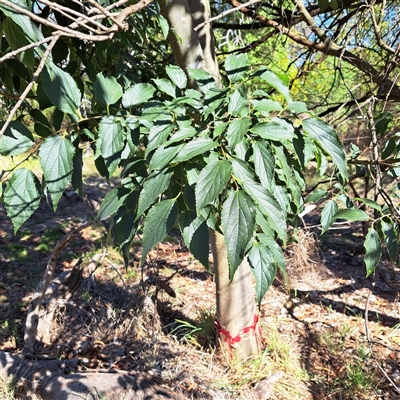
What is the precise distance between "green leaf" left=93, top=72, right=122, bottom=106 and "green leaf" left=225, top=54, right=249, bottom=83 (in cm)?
30

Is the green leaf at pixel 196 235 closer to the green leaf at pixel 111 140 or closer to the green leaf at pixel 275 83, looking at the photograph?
the green leaf at pixel 111 140

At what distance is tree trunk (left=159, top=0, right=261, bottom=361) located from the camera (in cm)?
127

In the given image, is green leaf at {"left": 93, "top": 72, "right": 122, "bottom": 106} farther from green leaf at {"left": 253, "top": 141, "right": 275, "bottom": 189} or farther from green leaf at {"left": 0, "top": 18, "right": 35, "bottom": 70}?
green leaf at {"left": 253, "top": 141, "right": 275, "bottom": 189}

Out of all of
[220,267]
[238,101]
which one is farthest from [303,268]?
[238,101]

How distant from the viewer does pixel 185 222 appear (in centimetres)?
84

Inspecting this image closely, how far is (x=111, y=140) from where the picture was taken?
93 centimetres

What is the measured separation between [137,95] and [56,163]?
0.30 meters

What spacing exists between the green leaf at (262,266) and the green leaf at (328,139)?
0.25 meters

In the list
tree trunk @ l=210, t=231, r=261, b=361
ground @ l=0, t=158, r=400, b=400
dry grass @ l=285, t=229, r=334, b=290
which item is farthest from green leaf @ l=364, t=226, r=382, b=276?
dry grass @ l=285, t=229, r=334, b=290

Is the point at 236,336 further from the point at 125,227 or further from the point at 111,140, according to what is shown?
the point at 111,140

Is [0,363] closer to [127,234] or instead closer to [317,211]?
[127,234]

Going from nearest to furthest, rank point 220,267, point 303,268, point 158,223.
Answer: point 158,223 < point 220,267 < point 303,268

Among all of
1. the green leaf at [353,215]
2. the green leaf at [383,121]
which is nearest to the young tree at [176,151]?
the green leaf at [353,215]

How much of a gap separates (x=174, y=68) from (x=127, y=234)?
0.49 m
